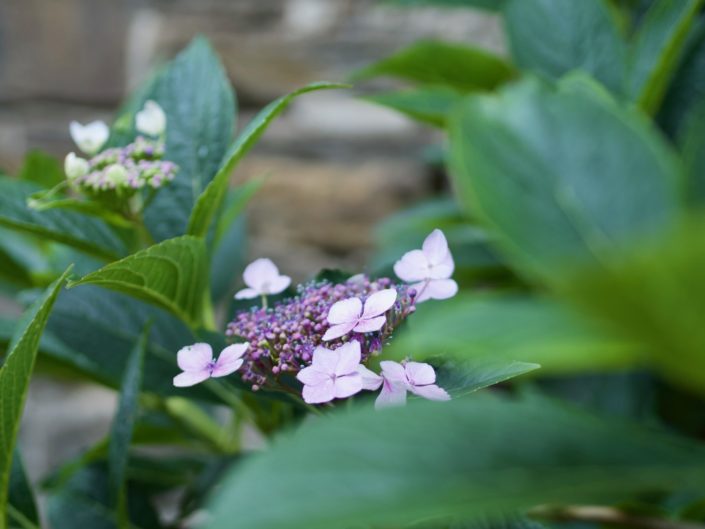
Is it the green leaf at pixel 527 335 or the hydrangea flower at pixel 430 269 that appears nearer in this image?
the green leaf at pixel 527 335

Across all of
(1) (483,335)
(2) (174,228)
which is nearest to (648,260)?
(1) (483,335)

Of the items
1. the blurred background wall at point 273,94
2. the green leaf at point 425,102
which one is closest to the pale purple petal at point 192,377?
the green leaf at point 425,102

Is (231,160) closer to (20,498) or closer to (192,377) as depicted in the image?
(192,377)

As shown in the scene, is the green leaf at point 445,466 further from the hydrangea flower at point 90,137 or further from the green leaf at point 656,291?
the hydrangea flower at point 90,137

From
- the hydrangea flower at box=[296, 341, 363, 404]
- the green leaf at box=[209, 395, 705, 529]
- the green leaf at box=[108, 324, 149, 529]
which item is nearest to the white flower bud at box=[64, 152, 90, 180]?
the green leaf at box=[108, 324, 149, 529]

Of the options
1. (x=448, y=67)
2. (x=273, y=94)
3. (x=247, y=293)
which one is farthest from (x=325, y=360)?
(x=273, y=94)
